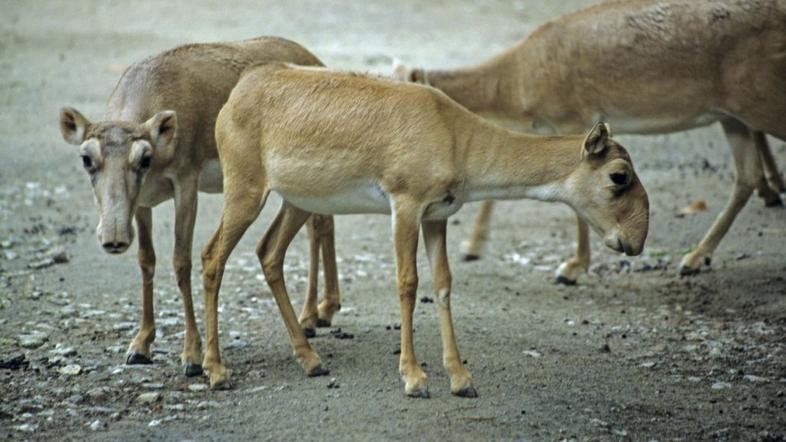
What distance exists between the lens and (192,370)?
25.7 ft

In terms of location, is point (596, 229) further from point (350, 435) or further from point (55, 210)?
point (55, 210)

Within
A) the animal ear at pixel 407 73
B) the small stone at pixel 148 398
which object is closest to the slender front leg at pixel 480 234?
the animal ear at pixel 407 73

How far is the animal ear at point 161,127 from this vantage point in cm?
761

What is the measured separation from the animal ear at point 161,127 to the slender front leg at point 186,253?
449mm

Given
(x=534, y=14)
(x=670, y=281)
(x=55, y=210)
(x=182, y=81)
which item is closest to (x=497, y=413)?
(x=182, y=81)

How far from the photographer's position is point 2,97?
15.9 m

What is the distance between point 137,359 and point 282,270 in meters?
1.12

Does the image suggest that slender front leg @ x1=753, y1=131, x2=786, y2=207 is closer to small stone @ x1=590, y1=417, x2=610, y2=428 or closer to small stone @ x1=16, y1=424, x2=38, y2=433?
small stone @ x1=590, y1=417, x2=610, y2=428

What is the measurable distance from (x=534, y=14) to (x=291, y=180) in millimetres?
15540

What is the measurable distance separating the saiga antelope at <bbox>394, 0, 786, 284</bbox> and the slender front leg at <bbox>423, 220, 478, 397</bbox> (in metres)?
3.29

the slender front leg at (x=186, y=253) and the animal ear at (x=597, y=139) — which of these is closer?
the animal ear at (x=597, y=139)

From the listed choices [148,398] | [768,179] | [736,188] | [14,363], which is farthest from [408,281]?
[768,179]

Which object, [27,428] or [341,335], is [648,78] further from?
[27,428]

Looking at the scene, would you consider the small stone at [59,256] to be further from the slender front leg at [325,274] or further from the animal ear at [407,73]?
the animal ear at [407,73]
